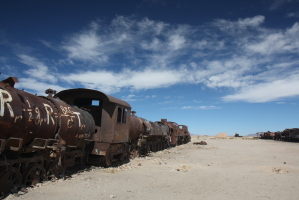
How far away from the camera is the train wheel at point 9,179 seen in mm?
5660

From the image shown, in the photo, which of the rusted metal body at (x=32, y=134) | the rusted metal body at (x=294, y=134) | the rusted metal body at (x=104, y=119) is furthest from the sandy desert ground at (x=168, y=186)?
the rusted metal body at (x=294, y=134)

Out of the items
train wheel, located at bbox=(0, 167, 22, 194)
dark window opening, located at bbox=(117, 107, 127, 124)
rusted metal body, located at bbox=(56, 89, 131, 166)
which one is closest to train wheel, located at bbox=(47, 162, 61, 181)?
train wheel, located at bbox=(0, 167, 22, 194)

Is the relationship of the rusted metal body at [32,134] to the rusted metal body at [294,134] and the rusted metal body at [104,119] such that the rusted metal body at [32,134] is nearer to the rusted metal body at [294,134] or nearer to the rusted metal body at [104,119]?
the rusted metal body at [104,119]

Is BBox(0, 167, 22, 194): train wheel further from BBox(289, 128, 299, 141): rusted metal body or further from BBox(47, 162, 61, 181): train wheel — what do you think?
BBox(289, 128, 299, 141): rusted metal body

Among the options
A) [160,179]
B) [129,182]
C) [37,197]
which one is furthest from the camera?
[160,179]

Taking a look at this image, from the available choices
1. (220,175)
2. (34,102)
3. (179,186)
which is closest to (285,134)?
(220,175)

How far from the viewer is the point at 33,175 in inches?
269

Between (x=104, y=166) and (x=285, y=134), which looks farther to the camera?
(x=285, y=134)

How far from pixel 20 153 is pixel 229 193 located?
244 inches

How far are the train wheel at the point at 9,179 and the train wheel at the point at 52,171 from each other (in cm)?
137

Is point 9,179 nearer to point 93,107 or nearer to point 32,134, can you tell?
point 32,134

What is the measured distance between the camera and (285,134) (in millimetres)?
48531

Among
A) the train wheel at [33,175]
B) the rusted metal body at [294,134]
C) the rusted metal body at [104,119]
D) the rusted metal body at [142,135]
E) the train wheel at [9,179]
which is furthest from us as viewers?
the rusted metal body at [294,134]

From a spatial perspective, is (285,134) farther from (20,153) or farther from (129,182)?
(20,153)
